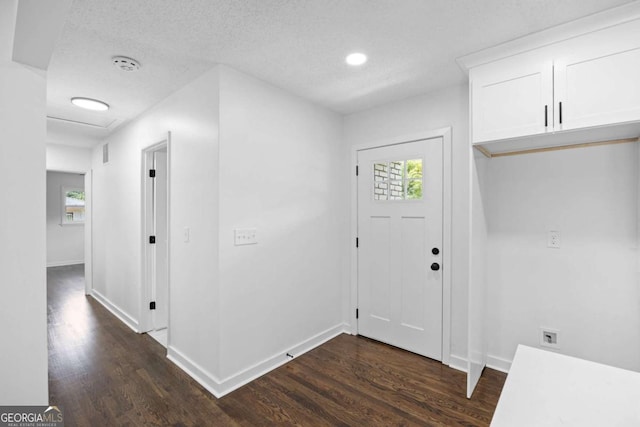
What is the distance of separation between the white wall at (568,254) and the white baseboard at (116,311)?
378 cm

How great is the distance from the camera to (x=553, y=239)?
2.32 metres

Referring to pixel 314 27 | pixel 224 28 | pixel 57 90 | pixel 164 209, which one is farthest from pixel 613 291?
pixel 57 90

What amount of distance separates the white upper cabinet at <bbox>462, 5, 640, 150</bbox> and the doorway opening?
122 inches

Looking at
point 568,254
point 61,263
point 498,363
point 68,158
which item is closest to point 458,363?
point 498,363

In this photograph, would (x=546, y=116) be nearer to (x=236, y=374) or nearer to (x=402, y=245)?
(x=402, y=245)

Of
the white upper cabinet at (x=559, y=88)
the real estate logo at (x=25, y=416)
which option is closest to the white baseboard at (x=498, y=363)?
the white upper cabinet at (x=559, y=88)

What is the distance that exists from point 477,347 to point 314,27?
102 inches

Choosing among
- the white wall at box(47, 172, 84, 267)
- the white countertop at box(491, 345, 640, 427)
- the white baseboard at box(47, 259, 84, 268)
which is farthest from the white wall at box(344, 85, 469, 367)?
the white baseboard at box(47, 259, 84, 268)

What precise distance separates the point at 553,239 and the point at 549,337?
2.51 ft

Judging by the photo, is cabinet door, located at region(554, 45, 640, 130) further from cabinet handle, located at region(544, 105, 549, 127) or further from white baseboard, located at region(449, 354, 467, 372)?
white baseboard, located at region(449, 354, 467, 372)

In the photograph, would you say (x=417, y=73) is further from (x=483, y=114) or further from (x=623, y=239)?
(x=623, y=239)

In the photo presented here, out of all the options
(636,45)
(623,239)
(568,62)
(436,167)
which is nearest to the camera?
(636,45)

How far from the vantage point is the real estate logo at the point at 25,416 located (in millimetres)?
1304

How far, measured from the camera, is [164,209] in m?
3.48
